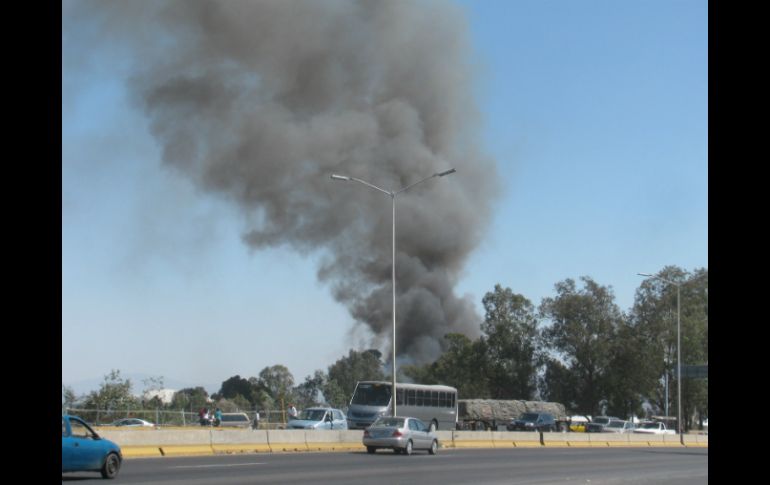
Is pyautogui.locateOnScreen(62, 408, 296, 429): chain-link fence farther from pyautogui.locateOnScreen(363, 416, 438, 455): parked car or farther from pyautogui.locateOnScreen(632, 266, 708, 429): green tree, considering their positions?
pyautogui.locateOnScreen(632, 266, 708, 429): green tree

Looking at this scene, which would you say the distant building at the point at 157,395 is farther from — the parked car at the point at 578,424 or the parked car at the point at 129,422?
the parked car at the point at 578,424

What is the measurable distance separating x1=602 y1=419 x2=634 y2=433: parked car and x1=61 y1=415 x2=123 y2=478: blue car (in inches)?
1692

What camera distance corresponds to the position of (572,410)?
76.6 metres

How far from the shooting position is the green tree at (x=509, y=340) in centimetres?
7412

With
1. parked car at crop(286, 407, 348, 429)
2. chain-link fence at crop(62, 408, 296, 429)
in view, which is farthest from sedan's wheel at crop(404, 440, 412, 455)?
chain-link fence at crop(62, 408, 296, 429)

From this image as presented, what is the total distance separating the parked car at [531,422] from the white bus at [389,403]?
6579 millimetres

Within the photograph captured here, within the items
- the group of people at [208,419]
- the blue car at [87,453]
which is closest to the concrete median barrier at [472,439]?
the group of people at [208,419]

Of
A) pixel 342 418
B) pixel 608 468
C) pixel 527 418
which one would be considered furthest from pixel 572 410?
pixel 608 468

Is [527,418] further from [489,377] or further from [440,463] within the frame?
[440,463]

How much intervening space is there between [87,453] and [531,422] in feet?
124

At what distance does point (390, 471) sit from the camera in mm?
20016

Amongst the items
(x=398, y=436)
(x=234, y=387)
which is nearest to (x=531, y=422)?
(x=398, y=436)

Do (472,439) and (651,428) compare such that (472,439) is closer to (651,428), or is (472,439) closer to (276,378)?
(651,428)

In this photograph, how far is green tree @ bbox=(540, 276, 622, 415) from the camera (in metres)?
74.6
